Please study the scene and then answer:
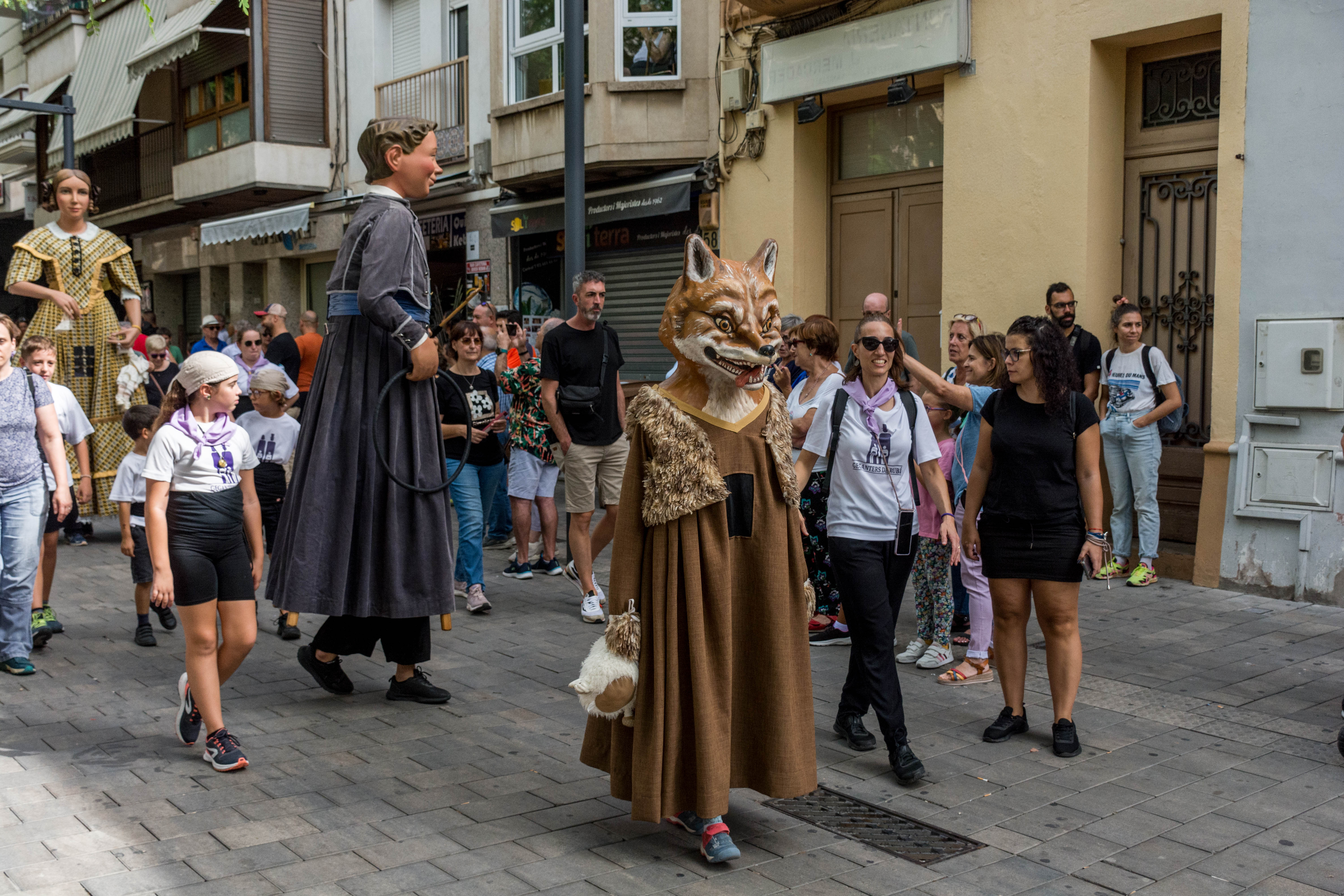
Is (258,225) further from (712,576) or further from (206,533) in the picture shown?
(712,576)

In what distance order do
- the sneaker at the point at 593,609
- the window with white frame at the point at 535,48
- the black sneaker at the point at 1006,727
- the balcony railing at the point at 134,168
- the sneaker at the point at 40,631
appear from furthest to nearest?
the balcony railing at the point at 134,168
the window with white frame at the point at 535,48
the sneaker at the point at 593,609
the sneaker at the point at 40,631
the black sneaker at the point at 1006,727

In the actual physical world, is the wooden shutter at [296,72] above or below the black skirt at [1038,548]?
above

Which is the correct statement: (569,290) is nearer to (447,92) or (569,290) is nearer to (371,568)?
(371,568)

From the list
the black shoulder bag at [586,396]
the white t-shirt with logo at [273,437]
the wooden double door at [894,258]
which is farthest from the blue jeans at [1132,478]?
the white t-shirt with logo at [273,437]

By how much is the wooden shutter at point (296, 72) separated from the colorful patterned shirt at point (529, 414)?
13.5 metres

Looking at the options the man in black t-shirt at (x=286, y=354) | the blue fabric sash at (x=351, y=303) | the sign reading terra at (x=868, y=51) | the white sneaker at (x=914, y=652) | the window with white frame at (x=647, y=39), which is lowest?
the white sneaker at (x=914, y=652)

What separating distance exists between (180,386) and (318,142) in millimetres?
17239

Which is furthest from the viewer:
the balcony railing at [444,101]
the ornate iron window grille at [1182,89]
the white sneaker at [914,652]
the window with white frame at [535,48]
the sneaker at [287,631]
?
the balcony railing at [444,101]

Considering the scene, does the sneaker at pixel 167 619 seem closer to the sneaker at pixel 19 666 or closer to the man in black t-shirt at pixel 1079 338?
the sneaker at pixel 19 666

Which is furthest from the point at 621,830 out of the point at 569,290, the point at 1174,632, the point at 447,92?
the point at 447,92

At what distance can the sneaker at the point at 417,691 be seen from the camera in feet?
19.7

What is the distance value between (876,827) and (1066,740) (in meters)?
1.22

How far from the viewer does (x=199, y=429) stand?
16.8 feet

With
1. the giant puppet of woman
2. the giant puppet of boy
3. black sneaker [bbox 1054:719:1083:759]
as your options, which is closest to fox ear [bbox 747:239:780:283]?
the giant puppet of boy
